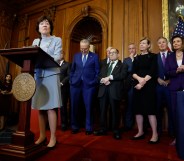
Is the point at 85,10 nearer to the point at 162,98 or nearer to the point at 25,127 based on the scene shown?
the point at 162,98

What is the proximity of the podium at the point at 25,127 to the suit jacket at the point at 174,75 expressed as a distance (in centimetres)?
142

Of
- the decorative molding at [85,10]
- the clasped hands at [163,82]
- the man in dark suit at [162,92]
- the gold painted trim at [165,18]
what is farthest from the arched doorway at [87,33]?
the clasped hands at [163,82]

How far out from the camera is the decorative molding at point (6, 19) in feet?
18.7

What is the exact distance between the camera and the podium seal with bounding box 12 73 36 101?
1528mm

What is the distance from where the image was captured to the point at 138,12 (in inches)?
165

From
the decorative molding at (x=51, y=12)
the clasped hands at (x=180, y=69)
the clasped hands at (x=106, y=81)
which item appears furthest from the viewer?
the decorative molding at (x=51, y=12)

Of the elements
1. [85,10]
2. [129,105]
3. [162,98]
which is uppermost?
[85,10]

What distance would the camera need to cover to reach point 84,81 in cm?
295

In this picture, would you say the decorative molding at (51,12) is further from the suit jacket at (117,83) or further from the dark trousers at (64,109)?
the suit jacket at (117,83)

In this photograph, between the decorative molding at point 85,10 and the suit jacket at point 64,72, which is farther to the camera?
the decorative molding at point 85,10

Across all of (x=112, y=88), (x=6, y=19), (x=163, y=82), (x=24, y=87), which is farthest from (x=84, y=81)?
(x=6, y=19)

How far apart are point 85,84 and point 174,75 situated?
1278 millimetres

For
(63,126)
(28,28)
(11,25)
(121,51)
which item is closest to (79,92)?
(63,126)

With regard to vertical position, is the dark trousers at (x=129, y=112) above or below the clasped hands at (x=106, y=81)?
below
